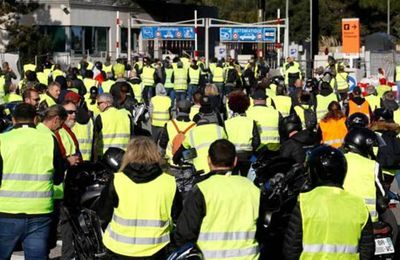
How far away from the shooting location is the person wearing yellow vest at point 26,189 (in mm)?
7551

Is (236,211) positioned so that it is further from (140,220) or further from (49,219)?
(49,219)

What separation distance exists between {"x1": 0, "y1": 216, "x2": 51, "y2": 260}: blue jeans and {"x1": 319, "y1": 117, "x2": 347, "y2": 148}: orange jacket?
607 cm

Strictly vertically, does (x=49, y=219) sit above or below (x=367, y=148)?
below

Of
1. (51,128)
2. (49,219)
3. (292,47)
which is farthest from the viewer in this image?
(292,47)

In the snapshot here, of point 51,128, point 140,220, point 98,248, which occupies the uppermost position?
point 51,128

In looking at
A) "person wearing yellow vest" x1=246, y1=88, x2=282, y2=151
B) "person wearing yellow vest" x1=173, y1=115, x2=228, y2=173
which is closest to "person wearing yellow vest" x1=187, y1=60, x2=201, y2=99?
"person wearing yellow vest" x1=246, y1=88, x2=282, y2=151

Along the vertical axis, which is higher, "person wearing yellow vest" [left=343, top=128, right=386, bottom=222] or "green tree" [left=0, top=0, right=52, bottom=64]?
"green tree" [left=0, top=0, right=52, bottom=64]

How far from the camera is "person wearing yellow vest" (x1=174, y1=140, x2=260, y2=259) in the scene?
596 cm

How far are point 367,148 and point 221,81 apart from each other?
72.8 feet

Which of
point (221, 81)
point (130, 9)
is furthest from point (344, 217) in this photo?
point (130, 9)

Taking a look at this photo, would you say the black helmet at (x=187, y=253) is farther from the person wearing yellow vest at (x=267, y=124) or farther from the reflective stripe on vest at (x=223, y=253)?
the person wearing yellow vest at (x=267, y=124)

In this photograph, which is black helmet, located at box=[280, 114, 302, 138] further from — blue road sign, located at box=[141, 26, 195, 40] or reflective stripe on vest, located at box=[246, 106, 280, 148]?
blue road sign, located at box=[141, 26, 195, 40]

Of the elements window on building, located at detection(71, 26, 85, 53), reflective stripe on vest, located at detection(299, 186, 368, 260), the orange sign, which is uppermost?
window on building, located at detection(71, 26, 85, 53)

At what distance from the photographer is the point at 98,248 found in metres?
8.12
